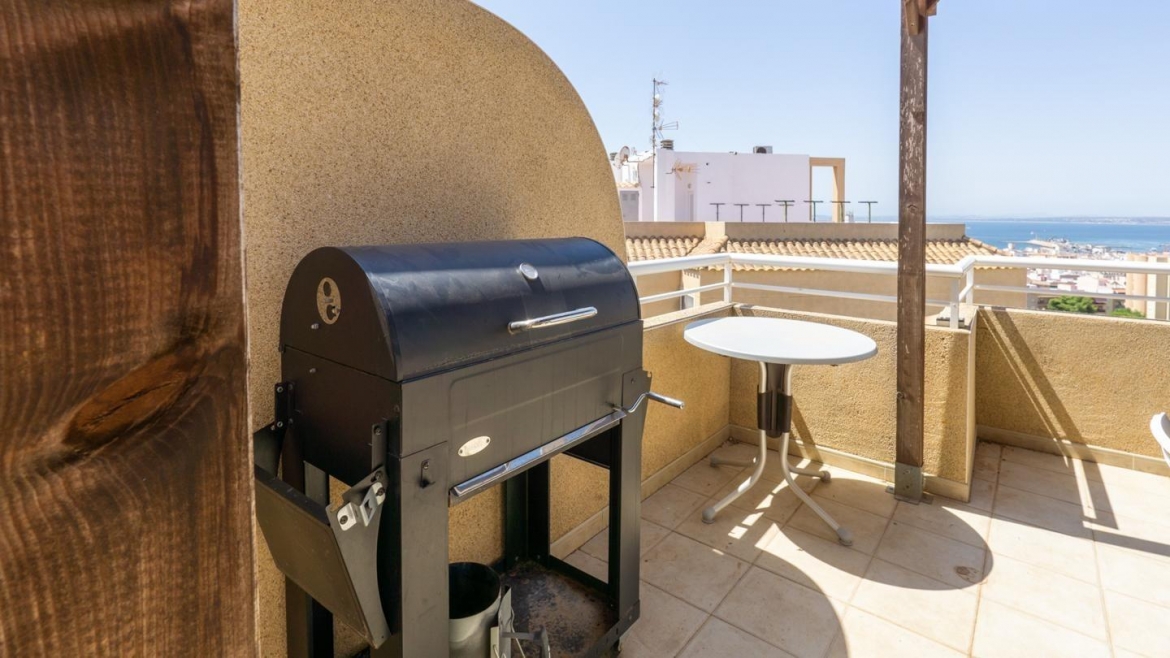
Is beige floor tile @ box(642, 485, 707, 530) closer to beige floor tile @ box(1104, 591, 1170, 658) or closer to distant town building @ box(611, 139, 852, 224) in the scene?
beige floor tile @ box(1104, 591, 1170, 658)

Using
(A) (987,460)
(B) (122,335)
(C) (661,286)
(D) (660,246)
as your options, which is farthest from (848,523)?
(D) (660,246)

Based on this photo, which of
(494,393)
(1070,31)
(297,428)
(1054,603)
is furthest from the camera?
(1070,31)

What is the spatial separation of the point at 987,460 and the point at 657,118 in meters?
24.5

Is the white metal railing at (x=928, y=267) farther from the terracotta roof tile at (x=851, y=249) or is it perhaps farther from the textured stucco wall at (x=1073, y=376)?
the terracotta roof tile at (x=851, y=249)

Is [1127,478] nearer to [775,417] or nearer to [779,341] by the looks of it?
[775,417]

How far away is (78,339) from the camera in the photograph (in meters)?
0.37

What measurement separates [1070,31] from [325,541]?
20.6 meters

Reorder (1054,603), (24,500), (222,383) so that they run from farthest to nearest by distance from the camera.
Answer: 1. (1054,603)
2. (222,383)
3. (24,500)

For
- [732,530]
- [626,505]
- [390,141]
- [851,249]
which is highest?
[851,249]

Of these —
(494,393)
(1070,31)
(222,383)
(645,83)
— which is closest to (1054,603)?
(494,393)

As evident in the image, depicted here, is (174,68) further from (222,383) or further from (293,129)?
(293,129)

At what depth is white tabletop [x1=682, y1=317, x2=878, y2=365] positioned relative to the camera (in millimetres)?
2912

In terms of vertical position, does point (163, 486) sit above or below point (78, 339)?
below

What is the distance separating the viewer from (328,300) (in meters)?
1.54
